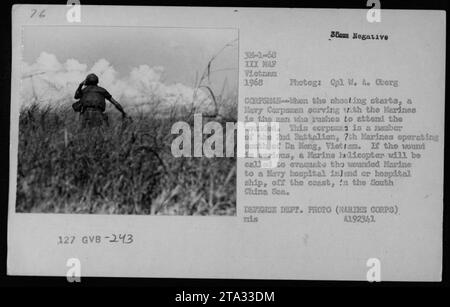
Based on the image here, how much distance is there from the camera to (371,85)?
1.42 metres

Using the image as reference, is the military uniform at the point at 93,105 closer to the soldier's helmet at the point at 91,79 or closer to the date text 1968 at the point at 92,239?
the soldier's helmet at the point at 91,79

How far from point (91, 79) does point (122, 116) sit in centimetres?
13

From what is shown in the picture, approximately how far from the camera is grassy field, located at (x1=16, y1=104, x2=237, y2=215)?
1.42 meters

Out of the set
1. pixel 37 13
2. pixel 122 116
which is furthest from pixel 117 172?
pixel 37 13

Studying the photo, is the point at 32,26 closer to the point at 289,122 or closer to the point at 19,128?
the point at 19,128

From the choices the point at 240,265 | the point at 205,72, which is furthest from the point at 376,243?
the point at 205,72

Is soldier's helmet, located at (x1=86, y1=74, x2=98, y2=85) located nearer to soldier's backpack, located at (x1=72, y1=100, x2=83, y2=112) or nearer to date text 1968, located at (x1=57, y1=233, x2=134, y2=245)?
soldier's backpack, located at (x1=72, y1=100, x2=83, y2=112)

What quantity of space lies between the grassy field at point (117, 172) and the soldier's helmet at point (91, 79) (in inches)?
3.8

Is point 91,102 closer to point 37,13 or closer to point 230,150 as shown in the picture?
point 37,13

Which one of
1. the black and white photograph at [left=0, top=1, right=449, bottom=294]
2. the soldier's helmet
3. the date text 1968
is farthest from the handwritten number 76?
the date text 1968

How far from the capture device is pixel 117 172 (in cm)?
142

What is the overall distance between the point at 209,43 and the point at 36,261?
765 mm

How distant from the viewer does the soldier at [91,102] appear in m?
1.42

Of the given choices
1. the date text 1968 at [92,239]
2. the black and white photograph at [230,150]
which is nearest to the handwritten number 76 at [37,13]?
the black and white photograph at [230,150]
